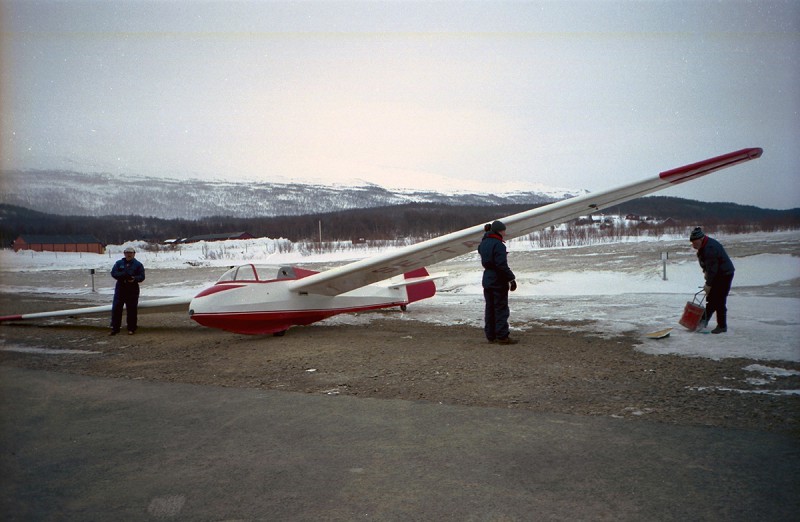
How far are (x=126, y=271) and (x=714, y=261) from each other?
11.2 metres

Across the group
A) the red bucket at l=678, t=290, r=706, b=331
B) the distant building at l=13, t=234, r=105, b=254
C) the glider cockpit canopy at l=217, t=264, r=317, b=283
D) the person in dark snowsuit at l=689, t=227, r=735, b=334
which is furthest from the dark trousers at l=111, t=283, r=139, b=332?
the distant building at l=13, t=234, r=105, b=254

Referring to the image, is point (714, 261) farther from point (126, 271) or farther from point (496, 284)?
point (126, 271)

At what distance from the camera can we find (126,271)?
1057 cm

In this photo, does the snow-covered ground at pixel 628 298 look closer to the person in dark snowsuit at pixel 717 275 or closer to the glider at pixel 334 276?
the person in dark snowsuit at pixel 717 275

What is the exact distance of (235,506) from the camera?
2979 mm

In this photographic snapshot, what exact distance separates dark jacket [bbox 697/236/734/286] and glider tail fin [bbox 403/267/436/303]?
19.9 feet

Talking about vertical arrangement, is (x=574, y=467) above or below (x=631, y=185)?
below

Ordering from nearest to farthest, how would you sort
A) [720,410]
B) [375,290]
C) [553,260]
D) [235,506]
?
[235,506] → [720,410] → [375,290] → [553,260]

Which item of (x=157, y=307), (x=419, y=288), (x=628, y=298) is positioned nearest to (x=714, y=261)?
(x=628, y=298)

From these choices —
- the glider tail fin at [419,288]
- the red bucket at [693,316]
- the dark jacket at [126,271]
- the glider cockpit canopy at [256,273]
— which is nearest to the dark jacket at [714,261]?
the red bucket at [693,316]

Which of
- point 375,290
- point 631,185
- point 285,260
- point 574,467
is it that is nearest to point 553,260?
point 375,290

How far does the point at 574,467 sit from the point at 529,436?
0.64 m

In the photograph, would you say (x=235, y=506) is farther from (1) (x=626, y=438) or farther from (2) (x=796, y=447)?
(2) (x=796, y=447)

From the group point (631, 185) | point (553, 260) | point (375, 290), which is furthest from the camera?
point (553, 260)
